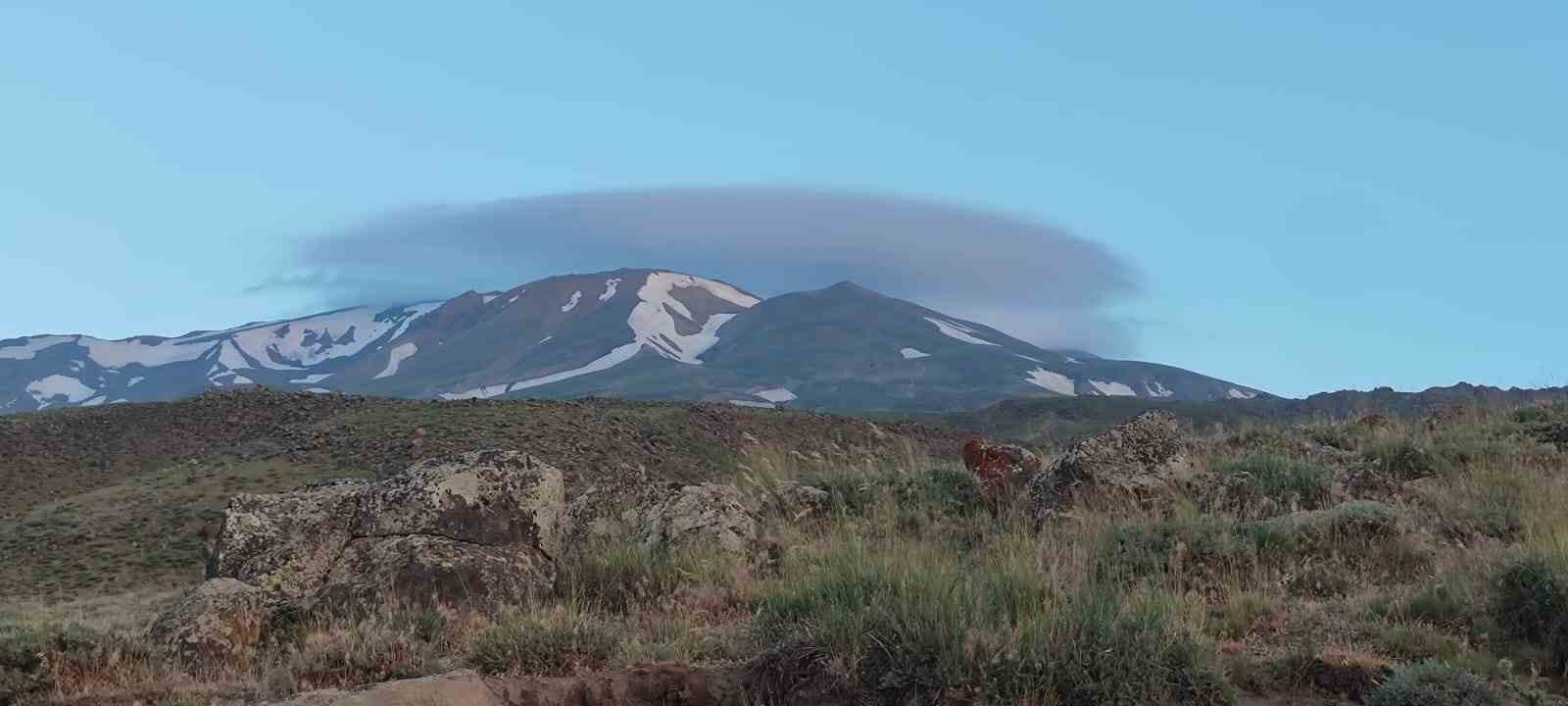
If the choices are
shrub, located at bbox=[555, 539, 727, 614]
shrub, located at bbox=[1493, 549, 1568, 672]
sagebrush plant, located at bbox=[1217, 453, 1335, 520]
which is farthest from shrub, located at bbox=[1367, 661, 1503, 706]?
sagebrush plant, located at bbox=[1217, 453, 1335, 520]

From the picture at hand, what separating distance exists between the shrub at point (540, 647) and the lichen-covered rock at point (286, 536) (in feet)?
10.5

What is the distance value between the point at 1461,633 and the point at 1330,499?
4.47 metres

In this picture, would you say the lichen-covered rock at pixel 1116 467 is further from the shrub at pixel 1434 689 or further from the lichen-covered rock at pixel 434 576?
the shrub at pixel 1434 689

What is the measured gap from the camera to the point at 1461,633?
6855mm

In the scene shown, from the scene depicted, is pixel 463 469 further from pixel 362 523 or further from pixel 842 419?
pixel 842 419

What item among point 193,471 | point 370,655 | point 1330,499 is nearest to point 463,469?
point 370,655

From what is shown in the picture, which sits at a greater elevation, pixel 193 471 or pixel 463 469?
pixel 463 469

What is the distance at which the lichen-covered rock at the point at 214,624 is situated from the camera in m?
7.17

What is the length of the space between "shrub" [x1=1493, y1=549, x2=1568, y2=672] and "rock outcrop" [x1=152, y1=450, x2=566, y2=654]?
614 cm

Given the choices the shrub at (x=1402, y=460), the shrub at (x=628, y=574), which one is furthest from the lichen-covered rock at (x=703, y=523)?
the shrub at (x=1402, y=460)

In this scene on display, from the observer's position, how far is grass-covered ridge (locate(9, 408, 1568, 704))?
18.5 feet

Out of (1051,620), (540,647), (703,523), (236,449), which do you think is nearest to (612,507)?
(703,523)

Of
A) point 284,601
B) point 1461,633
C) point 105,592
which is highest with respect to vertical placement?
point 1461,633

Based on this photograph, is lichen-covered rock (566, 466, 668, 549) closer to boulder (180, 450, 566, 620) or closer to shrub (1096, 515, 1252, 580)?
boulder (180, 450, 566, 620)
